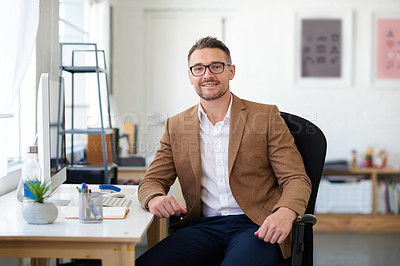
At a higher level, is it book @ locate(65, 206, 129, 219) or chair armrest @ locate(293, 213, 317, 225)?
book @ locate(65, 206, 129, 219)

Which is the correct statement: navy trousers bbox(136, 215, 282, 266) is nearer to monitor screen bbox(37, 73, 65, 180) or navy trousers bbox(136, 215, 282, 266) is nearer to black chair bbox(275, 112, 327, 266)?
black chair bbox(275, 112, 327, 266)

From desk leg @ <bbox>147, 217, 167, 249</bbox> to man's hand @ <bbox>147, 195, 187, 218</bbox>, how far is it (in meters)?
0.40

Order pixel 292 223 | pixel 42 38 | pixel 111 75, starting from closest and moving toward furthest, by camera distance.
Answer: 1. pixel 292 223
2. pixel 42 38
3. pixel 111 75

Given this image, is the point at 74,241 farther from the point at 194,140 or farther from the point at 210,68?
the point at 210,68

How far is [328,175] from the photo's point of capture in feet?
14.9

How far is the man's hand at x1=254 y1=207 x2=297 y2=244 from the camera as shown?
1720 millimetres

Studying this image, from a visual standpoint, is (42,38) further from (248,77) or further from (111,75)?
(248,77)

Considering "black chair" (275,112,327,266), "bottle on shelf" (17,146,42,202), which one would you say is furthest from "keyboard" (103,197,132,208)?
"black chair" (275,112,327,266)

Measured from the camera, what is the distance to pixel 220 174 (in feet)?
6.62

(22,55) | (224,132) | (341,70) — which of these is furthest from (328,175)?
(22,55)

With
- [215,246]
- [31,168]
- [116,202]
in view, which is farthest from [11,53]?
[215,246]

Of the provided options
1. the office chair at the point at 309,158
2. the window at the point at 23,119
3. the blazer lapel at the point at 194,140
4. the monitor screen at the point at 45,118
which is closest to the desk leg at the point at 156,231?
the office chair at the point at 309,158

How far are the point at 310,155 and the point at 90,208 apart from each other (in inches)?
35.2

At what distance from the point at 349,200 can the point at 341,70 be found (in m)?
1.23
